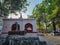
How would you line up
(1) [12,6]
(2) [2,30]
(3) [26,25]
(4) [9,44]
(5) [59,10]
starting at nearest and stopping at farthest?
1. (4) [9,44]
2. (5) [59,10]
3. (1) [12,6]
4. (2) [2,30]
5. (3) [26,25]

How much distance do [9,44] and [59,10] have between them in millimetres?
7318

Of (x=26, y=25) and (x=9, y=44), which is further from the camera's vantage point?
(x=26, y=25)

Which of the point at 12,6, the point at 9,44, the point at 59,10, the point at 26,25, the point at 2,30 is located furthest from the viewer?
the point at 26,25

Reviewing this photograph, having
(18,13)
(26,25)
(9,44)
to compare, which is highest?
(18,13)

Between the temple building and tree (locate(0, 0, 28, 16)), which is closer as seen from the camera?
tree (locate(0, 0, 28, 16))

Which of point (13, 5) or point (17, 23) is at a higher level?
point (13, 5)

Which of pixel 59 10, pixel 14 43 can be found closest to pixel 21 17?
pixel 59 10

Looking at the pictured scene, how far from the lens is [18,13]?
3459 cm

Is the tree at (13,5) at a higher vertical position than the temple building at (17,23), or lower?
higher

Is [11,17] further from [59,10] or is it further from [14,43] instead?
[14,43]

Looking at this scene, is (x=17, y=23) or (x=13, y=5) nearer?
(x=13, y=5)

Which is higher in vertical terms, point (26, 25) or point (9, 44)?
point (26, 25)

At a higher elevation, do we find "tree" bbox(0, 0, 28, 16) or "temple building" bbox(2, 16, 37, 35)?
"tree" bbox(0, 0, 28, 16)

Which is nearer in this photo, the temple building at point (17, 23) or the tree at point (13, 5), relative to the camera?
the tree at point (13, 5)
